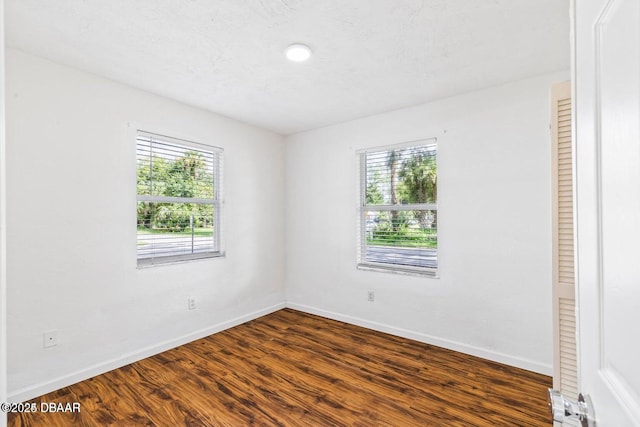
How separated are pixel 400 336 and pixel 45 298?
10.1 ft

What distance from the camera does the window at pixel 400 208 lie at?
3158 millimetres

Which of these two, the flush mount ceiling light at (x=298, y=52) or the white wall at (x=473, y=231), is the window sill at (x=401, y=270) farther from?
the flush mount ceiling light at (x=298, y=52)

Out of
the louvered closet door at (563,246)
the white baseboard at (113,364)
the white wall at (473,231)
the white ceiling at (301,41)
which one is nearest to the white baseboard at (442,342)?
the white wall at (473,231)

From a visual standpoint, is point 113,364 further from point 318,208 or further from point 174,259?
point 318,208

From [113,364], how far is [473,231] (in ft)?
10.8

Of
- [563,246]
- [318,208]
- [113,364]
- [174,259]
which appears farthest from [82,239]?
[563,246]

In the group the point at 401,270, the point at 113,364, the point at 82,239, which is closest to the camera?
the point at 82,239

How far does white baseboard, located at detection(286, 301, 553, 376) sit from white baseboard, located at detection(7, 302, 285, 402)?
101cm

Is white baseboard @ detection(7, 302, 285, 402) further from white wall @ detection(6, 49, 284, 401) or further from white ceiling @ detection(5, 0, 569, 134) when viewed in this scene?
white ceiling @ detection(5, 0, 569, 134)

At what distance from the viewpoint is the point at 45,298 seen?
223 cm

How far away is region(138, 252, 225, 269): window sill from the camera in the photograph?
9.32 feet

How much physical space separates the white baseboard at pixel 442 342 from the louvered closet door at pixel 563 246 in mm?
1259

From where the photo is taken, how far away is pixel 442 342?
3.00m

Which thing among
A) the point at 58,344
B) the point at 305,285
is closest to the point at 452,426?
the point at 305,285
